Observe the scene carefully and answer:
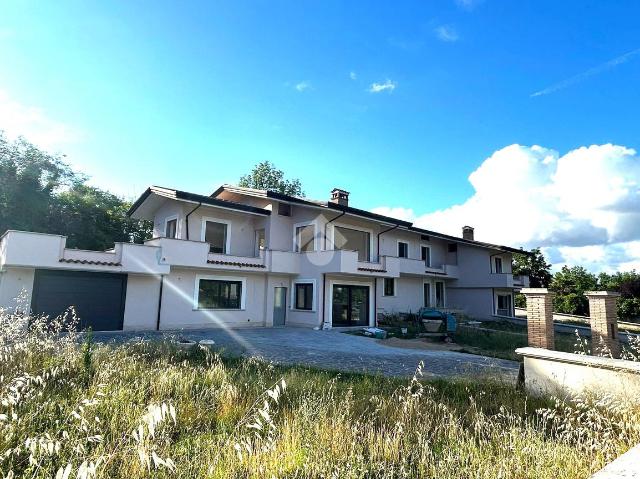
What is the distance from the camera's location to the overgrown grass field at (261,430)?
133 inches

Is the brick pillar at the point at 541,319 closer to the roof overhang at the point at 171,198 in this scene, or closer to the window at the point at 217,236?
the roof overhang at the point at 171,198

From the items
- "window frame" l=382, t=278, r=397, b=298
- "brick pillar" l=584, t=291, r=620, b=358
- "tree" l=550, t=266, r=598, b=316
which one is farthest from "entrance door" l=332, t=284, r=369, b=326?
"tree" l=550, t=266, r=598, b=316

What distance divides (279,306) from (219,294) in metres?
3.66

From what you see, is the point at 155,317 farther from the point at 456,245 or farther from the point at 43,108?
the point at 456,245

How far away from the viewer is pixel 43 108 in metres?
10.9

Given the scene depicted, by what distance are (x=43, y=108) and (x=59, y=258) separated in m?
6.19

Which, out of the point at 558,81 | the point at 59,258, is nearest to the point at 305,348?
the point at 59,258

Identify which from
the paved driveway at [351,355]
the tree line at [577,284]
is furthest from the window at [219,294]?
the tree line at [577,284]

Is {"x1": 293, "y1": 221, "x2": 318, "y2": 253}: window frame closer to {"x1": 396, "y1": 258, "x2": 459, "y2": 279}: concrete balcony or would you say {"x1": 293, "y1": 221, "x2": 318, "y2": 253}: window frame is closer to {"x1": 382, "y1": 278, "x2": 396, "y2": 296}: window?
{"x1": 396, "y1": 258, "x2": 459, "y2": 279}: concrete balcony

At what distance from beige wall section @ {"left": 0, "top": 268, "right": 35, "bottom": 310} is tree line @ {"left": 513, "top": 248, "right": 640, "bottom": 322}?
33.1 metres

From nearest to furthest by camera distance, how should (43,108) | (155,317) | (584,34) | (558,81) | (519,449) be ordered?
(519,449) → (584,34) → (43,108) → (558,81) → (155,317)

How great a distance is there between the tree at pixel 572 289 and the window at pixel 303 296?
25.8 meters

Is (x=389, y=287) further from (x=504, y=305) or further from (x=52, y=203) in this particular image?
(x=52, y=203)

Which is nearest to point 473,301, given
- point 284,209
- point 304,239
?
point 304,239
